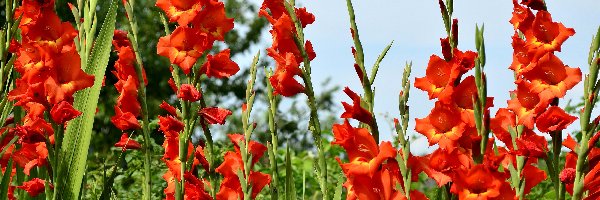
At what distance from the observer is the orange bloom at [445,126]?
1.61 meters

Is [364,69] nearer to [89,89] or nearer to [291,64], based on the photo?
[291,64]

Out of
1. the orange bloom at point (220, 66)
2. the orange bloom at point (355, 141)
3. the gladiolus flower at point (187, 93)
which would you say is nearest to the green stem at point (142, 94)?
the gladiolus flower at point (187, 93)

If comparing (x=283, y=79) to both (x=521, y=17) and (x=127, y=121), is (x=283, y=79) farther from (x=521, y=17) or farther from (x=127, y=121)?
(x=521, y=17)

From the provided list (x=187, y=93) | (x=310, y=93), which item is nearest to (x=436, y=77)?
(x=310, y=93)

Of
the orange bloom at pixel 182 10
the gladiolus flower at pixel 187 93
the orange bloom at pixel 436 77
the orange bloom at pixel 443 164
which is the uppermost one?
the orange bloom at pixel 182 10

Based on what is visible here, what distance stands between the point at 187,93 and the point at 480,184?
2.19 ft

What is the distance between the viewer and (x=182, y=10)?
6.85ft

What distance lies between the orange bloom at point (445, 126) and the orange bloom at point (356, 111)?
22cm

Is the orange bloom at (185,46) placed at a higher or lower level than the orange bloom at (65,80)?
higher

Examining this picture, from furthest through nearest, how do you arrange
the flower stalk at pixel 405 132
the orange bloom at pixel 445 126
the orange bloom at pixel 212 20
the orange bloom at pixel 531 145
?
the orange bloom at pixel 212 20 → the orange bloom at pixel 531 145 → the orange bloom at pixel 445 126 → the flower stalk at pixel 405 132

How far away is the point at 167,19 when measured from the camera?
87.0 inches

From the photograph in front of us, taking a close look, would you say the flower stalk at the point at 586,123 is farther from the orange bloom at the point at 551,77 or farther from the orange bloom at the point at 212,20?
the orange bloom at the point at 212,20

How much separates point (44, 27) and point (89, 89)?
0.61 feet

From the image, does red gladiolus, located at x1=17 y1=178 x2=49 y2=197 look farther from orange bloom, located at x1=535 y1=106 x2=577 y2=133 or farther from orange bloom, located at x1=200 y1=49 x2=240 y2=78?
orange bloom, located at x1=535 y1=106 x2=577 y2=133
